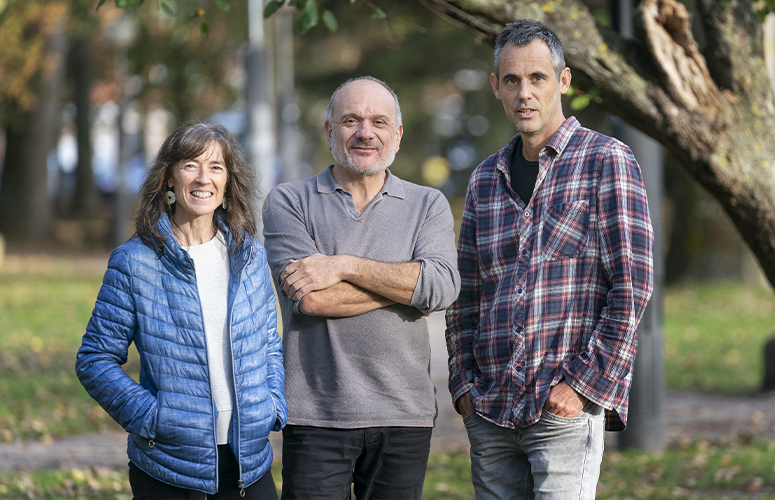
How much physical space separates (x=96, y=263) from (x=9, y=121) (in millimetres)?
6130

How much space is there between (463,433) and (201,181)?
5621 millimetres

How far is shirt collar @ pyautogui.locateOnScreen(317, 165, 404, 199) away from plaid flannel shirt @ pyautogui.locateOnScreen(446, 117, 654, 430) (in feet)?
1.15

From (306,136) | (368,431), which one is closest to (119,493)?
(368,431)

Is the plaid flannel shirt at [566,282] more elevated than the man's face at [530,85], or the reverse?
the man's face at [530,85]

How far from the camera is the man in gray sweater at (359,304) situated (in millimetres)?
3316

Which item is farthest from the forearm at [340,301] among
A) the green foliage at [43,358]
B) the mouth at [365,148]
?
the green foliage at [43,358]

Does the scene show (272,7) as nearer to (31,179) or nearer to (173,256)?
(173,256)

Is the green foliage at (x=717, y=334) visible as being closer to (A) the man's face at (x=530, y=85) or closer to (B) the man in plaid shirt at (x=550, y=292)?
(B) the man in plaid shirt at (x=550, y=292)

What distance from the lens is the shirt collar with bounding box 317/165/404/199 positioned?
3.50 meters

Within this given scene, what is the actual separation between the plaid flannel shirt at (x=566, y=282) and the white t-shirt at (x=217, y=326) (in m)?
0.87

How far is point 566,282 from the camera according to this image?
127 inches

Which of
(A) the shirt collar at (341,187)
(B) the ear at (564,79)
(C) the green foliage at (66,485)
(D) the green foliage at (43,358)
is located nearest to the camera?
(B) the ear at (564,79)

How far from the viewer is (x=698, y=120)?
461 centimetres

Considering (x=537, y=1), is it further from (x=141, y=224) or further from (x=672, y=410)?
(x=672, y=410)
